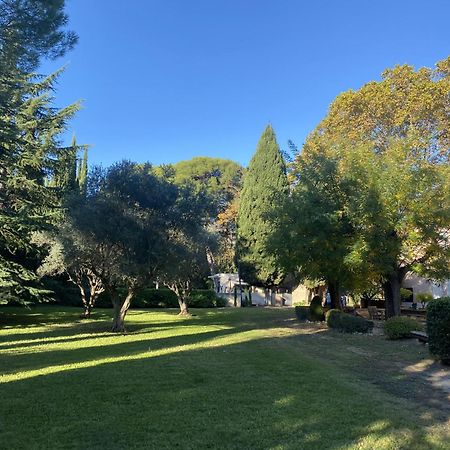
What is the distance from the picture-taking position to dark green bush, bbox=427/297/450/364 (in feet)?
29.9

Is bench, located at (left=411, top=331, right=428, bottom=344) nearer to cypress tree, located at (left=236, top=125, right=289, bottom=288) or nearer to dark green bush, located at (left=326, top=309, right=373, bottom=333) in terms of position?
dark green bush, located at (left=326, top=309, right=373, bottom=333)

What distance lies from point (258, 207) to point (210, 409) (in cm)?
3225

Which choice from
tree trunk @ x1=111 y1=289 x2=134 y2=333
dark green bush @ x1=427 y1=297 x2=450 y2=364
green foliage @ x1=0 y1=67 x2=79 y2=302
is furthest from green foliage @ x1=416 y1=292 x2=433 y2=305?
green foliage @ x1=0 y1=67 x2=79 y2=302

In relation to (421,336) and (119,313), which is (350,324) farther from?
(119,313)

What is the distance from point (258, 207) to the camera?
37656 millimetres

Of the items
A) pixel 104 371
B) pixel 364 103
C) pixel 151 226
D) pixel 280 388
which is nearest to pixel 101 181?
pixel 151 226

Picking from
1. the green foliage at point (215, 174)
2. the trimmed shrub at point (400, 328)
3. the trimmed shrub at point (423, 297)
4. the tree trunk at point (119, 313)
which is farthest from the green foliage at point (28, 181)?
the green foliage at point (215, 174)

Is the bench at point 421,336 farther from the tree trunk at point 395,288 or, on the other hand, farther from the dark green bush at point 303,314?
the dark green bush at point 303,314

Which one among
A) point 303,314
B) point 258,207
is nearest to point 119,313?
point 303,314

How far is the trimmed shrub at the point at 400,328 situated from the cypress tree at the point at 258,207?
2197cm

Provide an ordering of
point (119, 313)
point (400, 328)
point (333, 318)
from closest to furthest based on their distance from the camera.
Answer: point (400, 328), point (333, 318), point (119, 313)

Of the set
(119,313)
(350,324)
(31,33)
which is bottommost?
(350,324)

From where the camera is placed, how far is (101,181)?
1645cm

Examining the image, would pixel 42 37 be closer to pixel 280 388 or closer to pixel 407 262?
pixel 280 388
